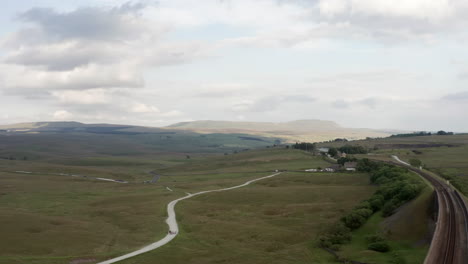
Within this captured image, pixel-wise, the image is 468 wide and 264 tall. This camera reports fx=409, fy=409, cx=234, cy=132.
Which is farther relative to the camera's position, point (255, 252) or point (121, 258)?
point (255, 252)

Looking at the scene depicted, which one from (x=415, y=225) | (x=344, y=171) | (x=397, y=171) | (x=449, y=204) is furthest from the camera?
(x=344, y=171)

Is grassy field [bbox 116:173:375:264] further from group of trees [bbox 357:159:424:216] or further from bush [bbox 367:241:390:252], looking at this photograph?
group of trees [bbox 357:159:424:216]

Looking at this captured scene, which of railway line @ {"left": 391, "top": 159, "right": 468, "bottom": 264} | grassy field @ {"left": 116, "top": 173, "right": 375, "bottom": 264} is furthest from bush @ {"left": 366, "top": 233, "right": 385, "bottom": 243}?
grassy field @ {"left": 116, "top": 173, "right": 375, "bottom": 264}

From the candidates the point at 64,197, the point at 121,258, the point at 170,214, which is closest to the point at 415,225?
the point at 121,258

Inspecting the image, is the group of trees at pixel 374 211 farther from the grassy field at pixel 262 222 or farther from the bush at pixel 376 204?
the grassy field at pixel 262 222

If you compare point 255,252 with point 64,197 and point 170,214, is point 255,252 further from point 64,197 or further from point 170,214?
point 64,197

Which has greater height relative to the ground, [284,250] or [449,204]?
[449,204]

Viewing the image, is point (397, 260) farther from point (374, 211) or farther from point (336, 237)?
point (374, 211)

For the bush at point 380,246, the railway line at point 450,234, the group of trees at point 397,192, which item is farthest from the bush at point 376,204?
the bush at point 380,246
